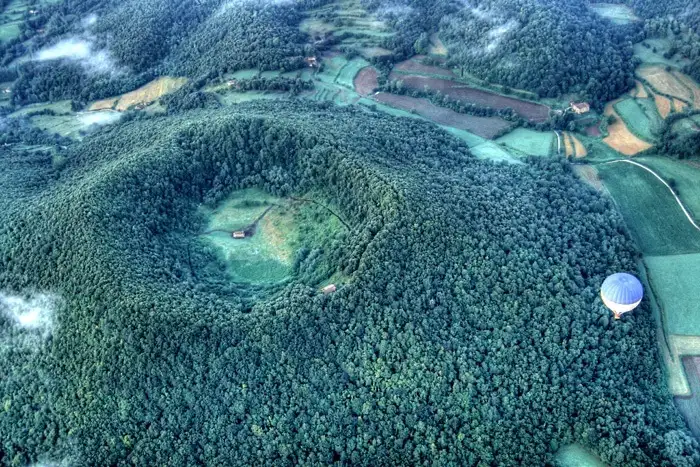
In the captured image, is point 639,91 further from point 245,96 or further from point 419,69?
point 245,96

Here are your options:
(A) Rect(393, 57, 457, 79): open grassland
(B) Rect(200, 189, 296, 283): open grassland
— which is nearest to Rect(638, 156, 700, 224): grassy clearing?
(A) Rect(393, 57, 457, 79): open grassland

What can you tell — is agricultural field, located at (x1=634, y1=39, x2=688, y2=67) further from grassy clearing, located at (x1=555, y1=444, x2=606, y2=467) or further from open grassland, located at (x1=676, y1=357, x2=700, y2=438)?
grassy clearing, located at (x1=555, y1=444, x2=606, y2=467)

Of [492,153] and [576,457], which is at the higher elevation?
[492,153]

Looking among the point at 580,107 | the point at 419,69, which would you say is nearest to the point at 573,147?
the point at 580,107

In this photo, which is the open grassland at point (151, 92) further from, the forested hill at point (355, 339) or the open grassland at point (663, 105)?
the open grassland at point (663, 105)

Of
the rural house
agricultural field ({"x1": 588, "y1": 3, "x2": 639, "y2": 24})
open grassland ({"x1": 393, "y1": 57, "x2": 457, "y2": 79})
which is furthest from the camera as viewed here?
agricultural field ({"x1": 588, "y1": 3, "x2": 639, "y2": 24})

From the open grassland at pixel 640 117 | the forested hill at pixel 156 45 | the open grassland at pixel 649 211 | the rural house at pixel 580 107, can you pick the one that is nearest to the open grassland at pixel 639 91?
the open grassland at pixel 640 117
